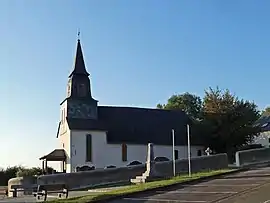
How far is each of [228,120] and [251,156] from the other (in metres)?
15.5

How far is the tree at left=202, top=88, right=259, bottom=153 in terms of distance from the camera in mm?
56406

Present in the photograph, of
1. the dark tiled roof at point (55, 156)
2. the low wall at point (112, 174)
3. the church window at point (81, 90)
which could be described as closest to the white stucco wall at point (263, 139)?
the church window at point (81, 90)

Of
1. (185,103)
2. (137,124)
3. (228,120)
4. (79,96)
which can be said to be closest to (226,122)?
(228,120)

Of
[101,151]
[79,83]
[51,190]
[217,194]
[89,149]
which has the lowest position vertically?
[51,190]

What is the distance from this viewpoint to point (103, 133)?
60.5 metres

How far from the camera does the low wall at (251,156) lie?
41062 mm

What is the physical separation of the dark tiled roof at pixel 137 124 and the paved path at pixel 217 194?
36750mm

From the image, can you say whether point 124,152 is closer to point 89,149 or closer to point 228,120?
point 89,149

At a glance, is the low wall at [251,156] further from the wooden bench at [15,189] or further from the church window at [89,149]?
the church window at [89,149]

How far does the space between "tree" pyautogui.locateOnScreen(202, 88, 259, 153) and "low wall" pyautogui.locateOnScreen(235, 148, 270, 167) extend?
12672 millimetres

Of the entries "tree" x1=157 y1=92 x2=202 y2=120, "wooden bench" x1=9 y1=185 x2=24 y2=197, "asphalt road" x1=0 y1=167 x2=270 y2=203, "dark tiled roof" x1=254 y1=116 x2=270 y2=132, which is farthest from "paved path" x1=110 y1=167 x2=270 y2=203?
"tree" x1=157 y1=92 x2=202 y2=120

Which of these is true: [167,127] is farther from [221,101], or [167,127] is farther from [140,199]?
[140,199]

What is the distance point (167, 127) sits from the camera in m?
65.3

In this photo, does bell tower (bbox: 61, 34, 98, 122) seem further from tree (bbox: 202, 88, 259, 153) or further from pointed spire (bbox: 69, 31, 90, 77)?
tree (bbox: 202, 88, 259, 153)
